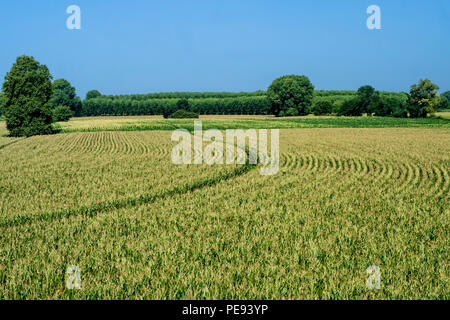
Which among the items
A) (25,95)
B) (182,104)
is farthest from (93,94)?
(25,95)

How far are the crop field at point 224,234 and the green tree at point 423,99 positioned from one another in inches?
2839

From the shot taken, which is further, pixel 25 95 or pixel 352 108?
pixel 352 108

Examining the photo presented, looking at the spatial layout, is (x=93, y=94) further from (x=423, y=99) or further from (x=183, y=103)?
(x=423, y=99)

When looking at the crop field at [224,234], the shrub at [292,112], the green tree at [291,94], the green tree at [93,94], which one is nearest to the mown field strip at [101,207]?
the crop field at [224,234]

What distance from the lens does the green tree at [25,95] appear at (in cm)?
4531

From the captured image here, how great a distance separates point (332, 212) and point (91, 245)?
6.81m

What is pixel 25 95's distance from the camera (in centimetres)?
4584

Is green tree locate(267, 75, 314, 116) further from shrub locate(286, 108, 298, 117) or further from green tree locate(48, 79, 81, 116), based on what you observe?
green tree locate(48, 79, 81, 116)

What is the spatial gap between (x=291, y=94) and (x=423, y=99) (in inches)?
1371

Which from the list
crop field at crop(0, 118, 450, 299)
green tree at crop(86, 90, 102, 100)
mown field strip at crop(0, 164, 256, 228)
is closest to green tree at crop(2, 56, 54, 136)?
crop field at crop(0, 118, 450, 299)

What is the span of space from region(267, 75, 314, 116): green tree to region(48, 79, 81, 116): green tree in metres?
59.0

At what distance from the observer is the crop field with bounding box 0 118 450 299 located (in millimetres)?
6387

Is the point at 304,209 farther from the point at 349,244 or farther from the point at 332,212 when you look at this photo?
the point at 349,244
